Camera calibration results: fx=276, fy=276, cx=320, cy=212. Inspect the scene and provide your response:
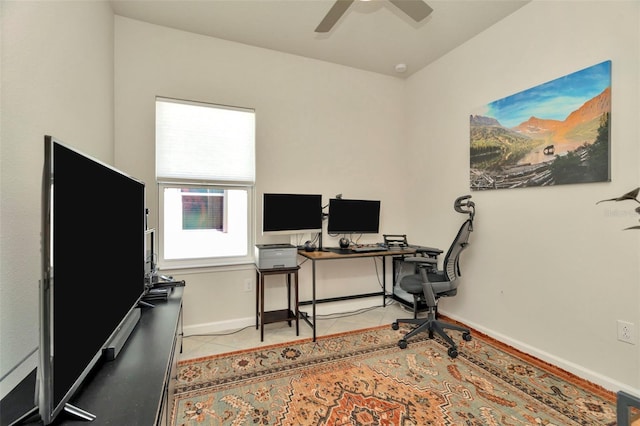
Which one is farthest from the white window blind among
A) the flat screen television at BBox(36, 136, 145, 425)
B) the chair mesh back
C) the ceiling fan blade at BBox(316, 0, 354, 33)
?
the chair mesh back

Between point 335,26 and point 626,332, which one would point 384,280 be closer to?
point 626,332

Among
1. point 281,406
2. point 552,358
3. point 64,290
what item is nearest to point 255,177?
point 281,406

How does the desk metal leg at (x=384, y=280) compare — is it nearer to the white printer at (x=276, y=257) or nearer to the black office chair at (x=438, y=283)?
the black office chair at (x=438, y=283)

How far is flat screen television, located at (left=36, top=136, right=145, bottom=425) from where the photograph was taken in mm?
658

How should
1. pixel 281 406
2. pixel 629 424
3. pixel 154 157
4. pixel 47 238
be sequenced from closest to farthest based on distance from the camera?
pixel 47 238, pixel 629 424, pixel 281 406, pixel 154 157

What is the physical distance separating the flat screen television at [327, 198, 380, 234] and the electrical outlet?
209 centimetres

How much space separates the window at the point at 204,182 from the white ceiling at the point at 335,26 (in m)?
0.75

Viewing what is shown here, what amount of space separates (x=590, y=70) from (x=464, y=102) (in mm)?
1061

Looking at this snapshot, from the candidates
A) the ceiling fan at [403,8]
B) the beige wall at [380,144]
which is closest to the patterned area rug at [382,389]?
the beige wall at [380,144]

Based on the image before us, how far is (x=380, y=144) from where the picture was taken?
12.0ft

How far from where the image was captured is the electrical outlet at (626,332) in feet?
5.94

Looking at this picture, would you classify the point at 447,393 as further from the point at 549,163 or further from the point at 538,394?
the point at 549,163

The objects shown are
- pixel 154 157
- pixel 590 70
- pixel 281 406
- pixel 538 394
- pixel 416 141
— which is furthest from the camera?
pixel 416 141

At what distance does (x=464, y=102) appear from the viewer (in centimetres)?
296
